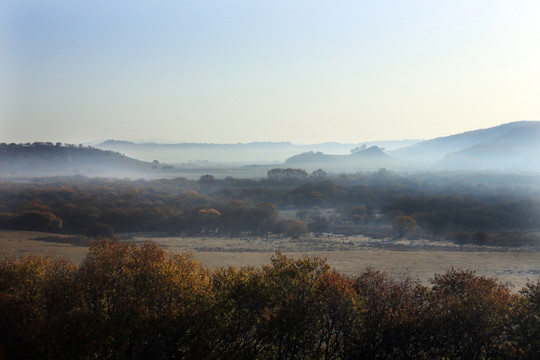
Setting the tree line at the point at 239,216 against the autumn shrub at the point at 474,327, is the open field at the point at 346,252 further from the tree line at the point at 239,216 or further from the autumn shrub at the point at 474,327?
the autumn shrub at the point at 474,327

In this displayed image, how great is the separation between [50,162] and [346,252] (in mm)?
170062

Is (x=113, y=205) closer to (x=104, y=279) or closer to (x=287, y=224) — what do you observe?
Result: (x=287, y=224)

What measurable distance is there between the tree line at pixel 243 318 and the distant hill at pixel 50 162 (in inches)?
6548

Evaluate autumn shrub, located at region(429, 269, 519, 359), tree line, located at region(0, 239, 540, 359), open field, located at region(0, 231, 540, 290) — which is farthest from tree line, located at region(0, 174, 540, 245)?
autumn shrub, located at region(429, 269, 519, 359)

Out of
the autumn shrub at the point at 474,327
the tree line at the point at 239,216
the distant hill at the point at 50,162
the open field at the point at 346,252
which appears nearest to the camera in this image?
the autumn shrub at the point at 474,327

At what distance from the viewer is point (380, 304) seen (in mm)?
15453

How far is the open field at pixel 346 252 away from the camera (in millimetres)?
36250

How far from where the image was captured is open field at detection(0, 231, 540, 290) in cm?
3625

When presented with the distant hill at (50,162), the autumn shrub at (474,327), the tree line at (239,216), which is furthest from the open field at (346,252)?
the distant hill at (50,162)

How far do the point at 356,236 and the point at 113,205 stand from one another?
3780cm

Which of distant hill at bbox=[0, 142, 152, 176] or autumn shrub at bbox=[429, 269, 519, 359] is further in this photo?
distant hill at bbox=[0, 142, 152, 176]

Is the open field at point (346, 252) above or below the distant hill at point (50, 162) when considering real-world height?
below

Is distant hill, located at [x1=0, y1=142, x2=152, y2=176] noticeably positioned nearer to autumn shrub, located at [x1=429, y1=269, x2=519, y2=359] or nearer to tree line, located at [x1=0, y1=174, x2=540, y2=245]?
tree line, located at [x1=0, y1=174, x2=540, y2=245]

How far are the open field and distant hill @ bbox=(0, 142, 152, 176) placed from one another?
13189 cm
